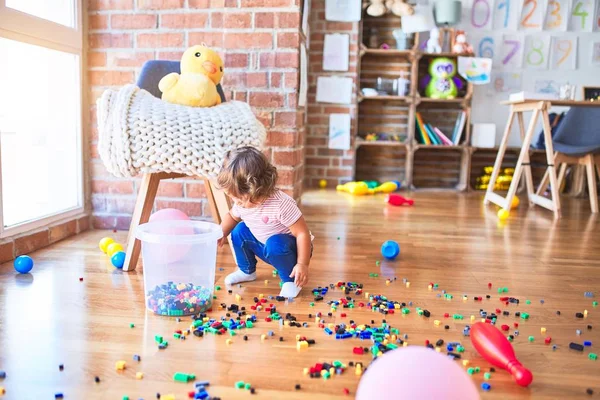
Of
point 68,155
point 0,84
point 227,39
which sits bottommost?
point 68,155

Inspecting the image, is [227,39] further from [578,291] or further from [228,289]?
[578,291]

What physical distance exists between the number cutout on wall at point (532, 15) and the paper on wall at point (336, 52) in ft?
4.99

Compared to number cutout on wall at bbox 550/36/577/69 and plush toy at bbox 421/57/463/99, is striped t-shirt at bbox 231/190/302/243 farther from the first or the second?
number cutout on wall at bbox 550/36/577/69

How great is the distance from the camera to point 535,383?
1.24 m

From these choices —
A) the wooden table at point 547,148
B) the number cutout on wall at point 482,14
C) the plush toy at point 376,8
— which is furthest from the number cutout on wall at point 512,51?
the wooden table at point 547,148

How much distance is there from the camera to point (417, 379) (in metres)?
0.92

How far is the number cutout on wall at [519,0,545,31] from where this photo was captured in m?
4.92

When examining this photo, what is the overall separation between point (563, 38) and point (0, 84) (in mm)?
4463

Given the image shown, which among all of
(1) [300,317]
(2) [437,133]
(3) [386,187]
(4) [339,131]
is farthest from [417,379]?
(2) [437,133]

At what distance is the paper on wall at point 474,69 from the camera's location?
15.8 feet

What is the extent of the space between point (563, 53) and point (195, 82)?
3.95 m

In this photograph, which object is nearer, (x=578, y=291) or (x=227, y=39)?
(x=578, y=291)

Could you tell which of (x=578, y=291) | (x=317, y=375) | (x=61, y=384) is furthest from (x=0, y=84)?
(x=578, y=291)

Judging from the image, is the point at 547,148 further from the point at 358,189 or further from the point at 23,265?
the point at 23,265
